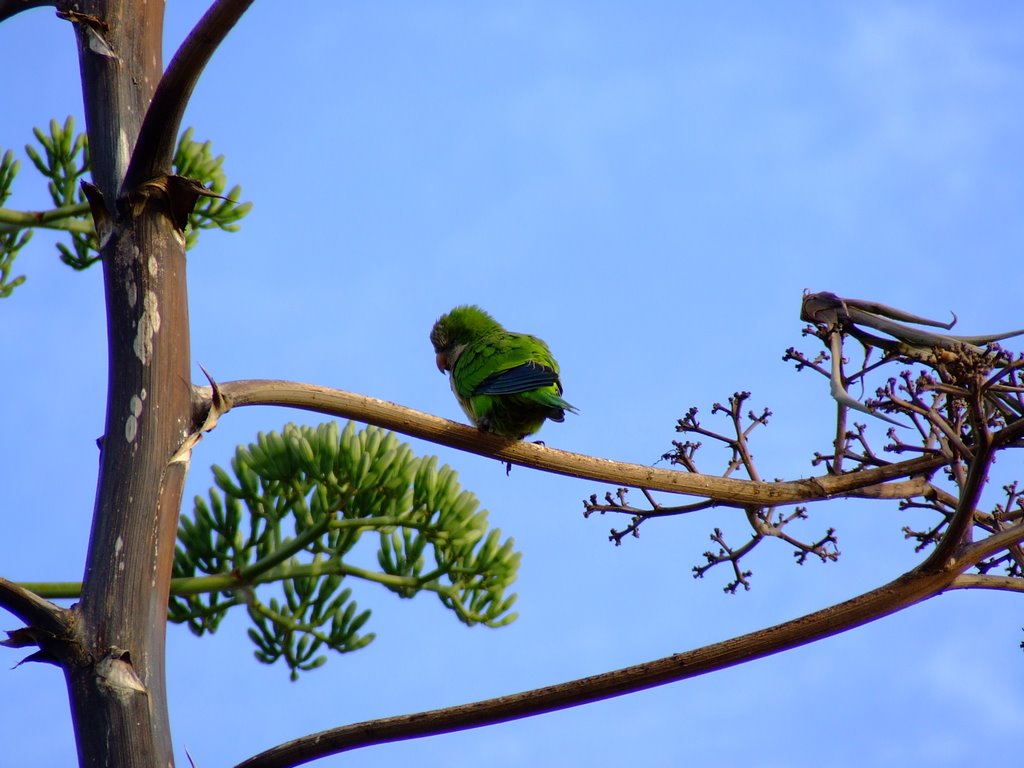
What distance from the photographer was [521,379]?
4.49m

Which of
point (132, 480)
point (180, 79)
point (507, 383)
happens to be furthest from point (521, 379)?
point (180, 79)

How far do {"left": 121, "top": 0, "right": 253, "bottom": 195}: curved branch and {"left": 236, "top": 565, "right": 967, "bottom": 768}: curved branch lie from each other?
162cm

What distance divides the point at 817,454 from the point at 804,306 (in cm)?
48

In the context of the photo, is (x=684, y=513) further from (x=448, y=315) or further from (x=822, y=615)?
(x=448, y=315)

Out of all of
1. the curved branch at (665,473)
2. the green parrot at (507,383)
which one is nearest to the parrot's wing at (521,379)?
the green parrot at (507,383)

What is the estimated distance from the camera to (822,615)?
9.01 feet

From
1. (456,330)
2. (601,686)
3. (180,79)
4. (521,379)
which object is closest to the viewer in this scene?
(601,686)

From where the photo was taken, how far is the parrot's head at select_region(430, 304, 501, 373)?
5.56 metres

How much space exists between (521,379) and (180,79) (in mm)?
2080

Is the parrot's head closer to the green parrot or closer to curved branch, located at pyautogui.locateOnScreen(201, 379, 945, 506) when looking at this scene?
the green parrot

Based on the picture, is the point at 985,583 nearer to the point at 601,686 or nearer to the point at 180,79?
the point at 601,686

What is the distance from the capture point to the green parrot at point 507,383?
444 cm

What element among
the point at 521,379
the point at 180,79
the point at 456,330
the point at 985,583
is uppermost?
the point at 456,330

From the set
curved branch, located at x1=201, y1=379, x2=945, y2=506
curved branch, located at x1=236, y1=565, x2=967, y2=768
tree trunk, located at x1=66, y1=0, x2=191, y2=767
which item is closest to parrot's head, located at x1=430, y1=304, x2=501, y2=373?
curved branch, located at x1=201, y1=379, x2=945, y2=506
